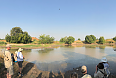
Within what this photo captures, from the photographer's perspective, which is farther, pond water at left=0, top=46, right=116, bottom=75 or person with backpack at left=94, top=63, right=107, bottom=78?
pond water at left=0, top=46, right=116, bottom=75

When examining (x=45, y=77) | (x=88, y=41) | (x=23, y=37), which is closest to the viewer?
(x=45, y=77)

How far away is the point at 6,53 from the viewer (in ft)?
11.9

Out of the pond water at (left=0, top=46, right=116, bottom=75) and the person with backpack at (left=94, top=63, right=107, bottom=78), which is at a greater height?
the person with backpack at (left=94, top=63, right=107, bottom=78)

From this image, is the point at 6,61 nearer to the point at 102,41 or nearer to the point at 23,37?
the point at 23,37

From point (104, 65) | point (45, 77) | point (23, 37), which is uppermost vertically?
point (23, 37)

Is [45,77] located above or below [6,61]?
below

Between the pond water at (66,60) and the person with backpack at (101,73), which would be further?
the pond water at (66,60)

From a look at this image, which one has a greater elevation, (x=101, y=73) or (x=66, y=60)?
(x=101, y=73)

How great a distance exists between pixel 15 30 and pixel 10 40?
1540 cm

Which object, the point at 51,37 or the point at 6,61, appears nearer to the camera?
the point at 6,61

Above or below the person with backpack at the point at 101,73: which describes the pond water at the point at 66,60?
below

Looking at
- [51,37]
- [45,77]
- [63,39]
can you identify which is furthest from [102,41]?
[45,77]

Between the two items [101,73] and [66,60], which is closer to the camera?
[101,73]

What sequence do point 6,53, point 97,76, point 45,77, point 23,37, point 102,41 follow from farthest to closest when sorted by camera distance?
point 102,41 < point 23,37 < point 45,77 < point 6,53 < point 97,76
